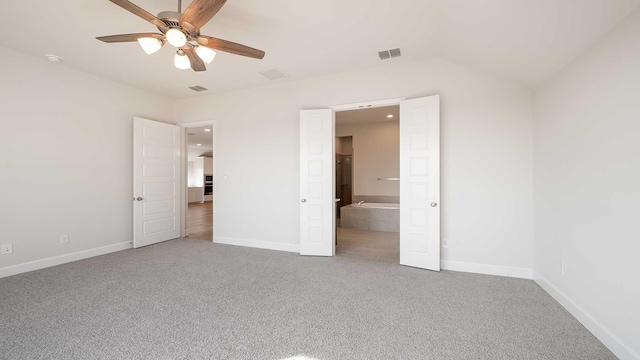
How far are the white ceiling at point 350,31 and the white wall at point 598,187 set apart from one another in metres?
0.24

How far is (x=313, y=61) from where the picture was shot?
3588 mm

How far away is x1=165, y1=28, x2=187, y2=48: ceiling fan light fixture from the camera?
208cm

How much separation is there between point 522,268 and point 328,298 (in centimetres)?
239

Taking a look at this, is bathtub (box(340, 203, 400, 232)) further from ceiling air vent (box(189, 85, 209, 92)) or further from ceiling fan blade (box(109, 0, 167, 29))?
ceiling fan blade (box(109, 0, 167, 29))

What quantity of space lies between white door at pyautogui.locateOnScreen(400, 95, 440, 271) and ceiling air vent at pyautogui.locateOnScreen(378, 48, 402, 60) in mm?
611

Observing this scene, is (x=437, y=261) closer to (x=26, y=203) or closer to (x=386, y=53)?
(x=386, y=53)

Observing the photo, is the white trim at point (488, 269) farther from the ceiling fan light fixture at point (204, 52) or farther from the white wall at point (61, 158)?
the white wall at point (61, 158)

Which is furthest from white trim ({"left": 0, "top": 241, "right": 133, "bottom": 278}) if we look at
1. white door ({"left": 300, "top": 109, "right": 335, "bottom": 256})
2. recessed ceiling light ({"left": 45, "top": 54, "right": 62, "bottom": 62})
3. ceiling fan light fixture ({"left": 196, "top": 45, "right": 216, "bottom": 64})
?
ceiling fan light fixture ({"left": 196, "top": 45, "right": 216, "bottom": 64})

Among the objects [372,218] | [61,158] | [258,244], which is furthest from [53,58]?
[372,218]

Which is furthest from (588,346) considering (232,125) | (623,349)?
(232,125)

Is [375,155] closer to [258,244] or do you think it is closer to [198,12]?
[258,244]

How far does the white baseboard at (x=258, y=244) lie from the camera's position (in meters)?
4.32

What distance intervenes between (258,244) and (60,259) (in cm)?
269

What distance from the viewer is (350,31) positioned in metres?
2.84
